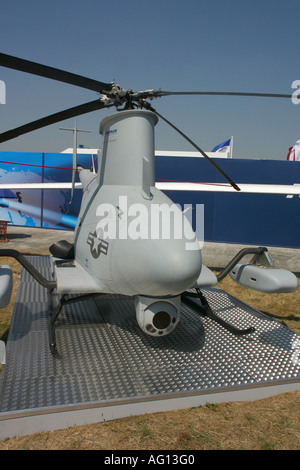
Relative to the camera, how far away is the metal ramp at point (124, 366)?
9.97 ft

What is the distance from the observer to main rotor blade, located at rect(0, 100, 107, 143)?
4105mm

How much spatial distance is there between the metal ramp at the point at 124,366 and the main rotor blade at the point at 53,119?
242 centimetres

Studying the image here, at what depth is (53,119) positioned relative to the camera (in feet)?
14.0

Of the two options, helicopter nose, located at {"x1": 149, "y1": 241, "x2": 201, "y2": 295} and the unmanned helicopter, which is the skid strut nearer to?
the unmanned helicopter

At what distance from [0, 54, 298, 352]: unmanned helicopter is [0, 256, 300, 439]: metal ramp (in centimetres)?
28

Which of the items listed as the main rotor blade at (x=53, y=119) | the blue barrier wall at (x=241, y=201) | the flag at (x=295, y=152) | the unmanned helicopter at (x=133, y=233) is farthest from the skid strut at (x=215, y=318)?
the flag at (x=295, y=152)

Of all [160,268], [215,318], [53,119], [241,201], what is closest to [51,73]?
[53,119]

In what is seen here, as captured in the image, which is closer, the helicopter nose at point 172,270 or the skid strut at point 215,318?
the helicopter nose at point 172,270

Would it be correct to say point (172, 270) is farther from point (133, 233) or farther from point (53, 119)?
point (53, 119)

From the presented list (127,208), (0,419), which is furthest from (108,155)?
(0,419)

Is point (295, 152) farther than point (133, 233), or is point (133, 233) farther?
point (295, 152)

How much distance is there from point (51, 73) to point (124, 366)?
3.18 metres

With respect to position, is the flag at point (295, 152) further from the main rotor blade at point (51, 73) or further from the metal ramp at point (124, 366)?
the main rotor blade at point (51, 73)

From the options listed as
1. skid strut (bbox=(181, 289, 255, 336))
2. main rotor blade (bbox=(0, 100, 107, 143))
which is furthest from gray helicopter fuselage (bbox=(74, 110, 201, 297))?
skid strut (bbox=(181, 289, 255, 336))
